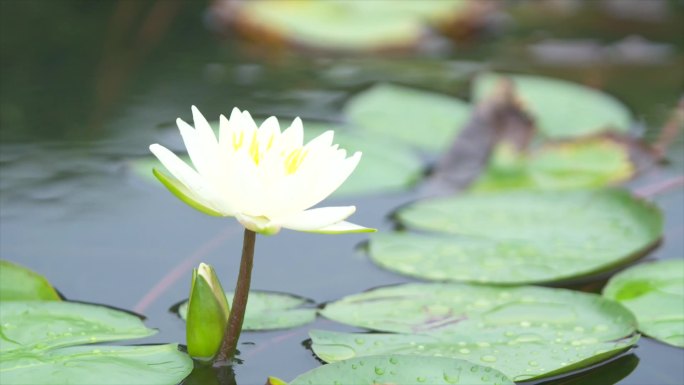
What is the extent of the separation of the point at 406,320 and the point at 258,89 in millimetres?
1210

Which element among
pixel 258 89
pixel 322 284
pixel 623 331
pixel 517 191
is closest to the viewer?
pixel 623 331

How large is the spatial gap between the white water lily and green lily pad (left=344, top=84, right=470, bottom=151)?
1045 mm

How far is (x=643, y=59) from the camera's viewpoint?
2.69m

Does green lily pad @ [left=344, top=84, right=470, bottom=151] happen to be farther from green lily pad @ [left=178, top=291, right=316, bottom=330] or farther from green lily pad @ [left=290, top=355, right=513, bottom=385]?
green lily pad @ [left=290, top=355, right=513, bottom=385]

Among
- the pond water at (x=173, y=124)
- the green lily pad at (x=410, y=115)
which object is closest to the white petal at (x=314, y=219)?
the pond water at (x=173, y=124)

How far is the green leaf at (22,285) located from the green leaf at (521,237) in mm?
485

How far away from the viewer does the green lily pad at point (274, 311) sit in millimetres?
1181

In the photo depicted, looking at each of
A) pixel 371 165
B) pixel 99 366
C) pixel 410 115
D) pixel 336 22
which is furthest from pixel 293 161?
pixel 336 22

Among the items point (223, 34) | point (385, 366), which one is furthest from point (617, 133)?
point (223, 34)

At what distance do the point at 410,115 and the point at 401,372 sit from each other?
1.19 meters

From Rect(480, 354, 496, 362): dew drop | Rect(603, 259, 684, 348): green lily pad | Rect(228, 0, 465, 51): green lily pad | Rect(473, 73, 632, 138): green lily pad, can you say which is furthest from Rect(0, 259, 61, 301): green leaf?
Rect(228, 0, 465, 51): green lily pad

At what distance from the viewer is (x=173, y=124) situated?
6.59ft

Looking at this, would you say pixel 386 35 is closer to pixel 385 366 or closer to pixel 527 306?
pixel 527 306

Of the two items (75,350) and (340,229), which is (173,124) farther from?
(340,229)
